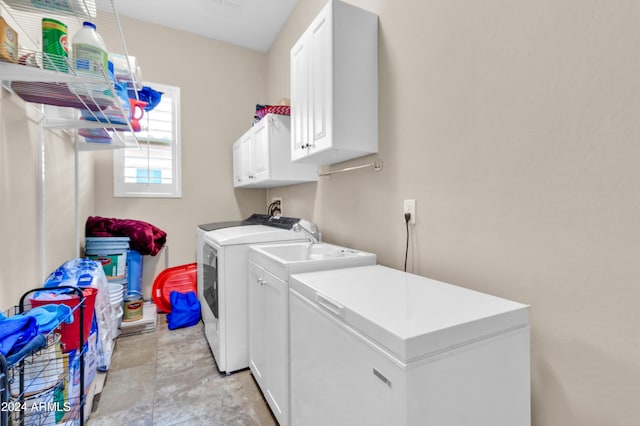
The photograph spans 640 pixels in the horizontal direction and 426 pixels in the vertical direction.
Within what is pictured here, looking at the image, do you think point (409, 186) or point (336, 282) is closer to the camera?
point (336, 282)

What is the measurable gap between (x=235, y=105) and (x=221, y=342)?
9.39 ft

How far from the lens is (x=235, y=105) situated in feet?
12.1

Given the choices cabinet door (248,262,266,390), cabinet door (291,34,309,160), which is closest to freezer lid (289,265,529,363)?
cabinet door (248,262,266,390)

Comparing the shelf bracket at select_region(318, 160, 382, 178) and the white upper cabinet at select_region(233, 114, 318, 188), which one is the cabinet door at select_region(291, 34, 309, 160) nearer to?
the shelf bracket at select_region(318, 160, 382, 178)

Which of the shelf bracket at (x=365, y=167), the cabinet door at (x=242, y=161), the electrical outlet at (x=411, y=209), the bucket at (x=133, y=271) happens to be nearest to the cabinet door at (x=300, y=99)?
the shelf bracket at (x=365, y=167)

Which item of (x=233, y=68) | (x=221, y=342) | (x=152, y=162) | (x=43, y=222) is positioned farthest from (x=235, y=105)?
(x=221, y=342)

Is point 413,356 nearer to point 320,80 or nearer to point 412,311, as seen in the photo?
point 412,311

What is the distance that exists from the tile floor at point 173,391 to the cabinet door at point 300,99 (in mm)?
1612

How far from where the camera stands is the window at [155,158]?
125 inches

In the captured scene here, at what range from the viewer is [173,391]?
6.15ft

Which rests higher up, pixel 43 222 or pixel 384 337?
pixel 43 222

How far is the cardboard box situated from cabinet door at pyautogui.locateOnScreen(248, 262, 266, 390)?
1.39 m

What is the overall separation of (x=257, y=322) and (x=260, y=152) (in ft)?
4.94

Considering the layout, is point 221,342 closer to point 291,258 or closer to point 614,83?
point 291,258
